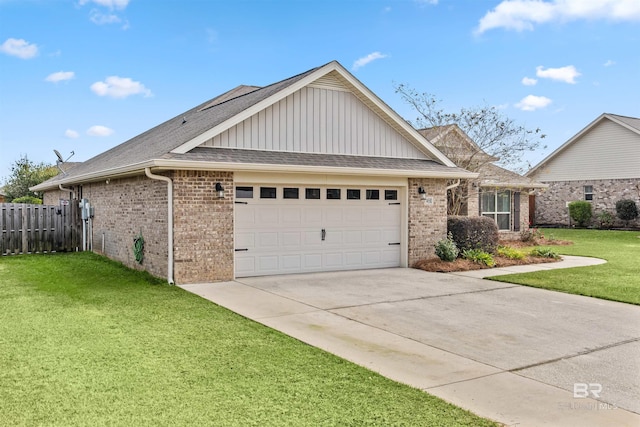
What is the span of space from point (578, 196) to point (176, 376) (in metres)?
31.2

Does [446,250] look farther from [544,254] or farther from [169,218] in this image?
[169,218]

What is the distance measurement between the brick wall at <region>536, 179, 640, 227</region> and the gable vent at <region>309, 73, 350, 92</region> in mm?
22625

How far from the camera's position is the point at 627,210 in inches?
1108

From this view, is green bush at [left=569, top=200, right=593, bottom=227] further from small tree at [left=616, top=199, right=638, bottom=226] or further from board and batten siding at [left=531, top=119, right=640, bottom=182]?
board and batten siding at [left=531, top=119, right=640, bottom=182]

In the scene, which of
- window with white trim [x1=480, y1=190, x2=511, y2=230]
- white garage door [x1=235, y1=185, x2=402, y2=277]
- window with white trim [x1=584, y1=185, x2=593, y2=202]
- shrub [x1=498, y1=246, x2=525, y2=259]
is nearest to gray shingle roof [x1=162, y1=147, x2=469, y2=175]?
white garage door [x1=235, y1=185, x2=402, y2=277]

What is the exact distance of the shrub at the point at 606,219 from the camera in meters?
29.1

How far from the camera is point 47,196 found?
2555 cm

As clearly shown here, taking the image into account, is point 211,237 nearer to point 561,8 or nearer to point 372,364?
point 372,364

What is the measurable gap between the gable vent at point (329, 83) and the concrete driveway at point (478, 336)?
4651 millimetres

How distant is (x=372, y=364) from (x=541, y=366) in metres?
1.85

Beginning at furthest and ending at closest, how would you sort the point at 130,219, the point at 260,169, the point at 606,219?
the point at 606,219 < the point at 130,219 < the point at 260,169

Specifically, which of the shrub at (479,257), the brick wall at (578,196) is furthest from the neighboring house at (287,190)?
the brick wall at (578,196)

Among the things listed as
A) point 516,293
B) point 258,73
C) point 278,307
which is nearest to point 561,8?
point 516,293

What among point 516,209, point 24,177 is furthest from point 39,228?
point 24,177
